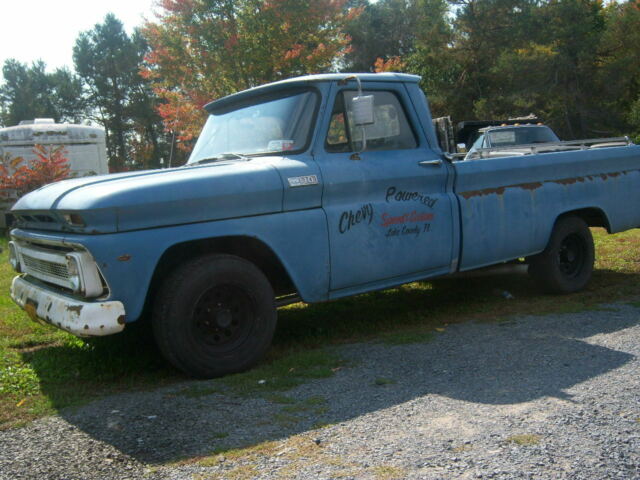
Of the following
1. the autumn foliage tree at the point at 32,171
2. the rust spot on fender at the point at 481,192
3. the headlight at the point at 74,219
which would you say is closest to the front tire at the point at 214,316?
the headlight at the point at 74,219

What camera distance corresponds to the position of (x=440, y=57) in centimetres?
2583

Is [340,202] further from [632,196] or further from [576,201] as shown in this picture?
[632,196]

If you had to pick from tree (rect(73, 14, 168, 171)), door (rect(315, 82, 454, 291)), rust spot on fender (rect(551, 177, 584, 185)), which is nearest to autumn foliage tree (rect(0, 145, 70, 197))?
door (rect(315, 82, 454, 291))

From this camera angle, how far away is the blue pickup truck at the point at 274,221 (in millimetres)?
3758

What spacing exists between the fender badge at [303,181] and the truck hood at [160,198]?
0.10 m

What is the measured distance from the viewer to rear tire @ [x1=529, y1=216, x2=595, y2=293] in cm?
607

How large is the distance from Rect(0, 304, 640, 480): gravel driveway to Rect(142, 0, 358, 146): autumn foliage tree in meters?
11.3

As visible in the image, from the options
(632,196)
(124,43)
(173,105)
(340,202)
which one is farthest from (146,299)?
(124,43)

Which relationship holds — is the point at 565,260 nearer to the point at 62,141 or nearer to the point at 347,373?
the point at 347,373

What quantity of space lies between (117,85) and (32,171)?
25687 mm

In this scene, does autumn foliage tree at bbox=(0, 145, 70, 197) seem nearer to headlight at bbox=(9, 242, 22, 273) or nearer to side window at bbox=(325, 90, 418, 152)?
headlight at bbox=(9, 242, 22, 273)

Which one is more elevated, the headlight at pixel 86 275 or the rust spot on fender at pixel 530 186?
the rust spot on fender at pixel 530 186

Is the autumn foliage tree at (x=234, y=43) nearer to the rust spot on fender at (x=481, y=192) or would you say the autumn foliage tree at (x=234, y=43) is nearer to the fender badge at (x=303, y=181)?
the rust spot on fender at (x=481, y=192)

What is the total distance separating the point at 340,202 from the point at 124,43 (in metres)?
35.7
